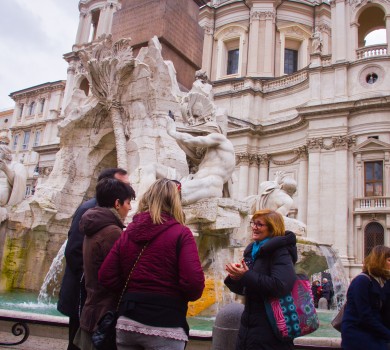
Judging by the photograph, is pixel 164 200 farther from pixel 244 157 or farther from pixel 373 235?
pixel 244 157

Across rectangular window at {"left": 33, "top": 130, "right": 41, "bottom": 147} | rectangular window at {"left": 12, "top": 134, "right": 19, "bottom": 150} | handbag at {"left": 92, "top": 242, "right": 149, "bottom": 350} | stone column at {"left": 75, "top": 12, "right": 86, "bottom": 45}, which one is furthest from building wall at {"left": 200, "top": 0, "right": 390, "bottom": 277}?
rectangular window at {"left": 12, "top": 134, "right": 19, "bottom": 150}

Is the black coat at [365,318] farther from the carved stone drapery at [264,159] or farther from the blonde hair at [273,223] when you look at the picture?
the carved stone drapery at [264,159]

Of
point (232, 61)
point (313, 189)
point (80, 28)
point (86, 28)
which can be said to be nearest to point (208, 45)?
point (232, 61)

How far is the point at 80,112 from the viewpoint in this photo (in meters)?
8.20

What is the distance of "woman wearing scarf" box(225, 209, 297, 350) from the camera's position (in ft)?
7.83

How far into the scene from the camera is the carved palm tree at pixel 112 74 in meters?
7.71

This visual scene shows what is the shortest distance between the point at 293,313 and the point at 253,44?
32191 millimetres

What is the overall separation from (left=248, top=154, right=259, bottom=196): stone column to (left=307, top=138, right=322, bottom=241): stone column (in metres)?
4.25

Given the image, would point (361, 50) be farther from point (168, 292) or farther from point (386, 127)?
point (168, 292)

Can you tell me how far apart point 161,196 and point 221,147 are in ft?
14.6

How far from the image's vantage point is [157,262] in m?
Answer: 2.20

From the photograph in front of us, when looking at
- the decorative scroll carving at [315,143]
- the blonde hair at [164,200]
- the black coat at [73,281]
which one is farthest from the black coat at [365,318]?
the decorative scroll carving at [315,143]

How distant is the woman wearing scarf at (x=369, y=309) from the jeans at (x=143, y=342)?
1241 mm

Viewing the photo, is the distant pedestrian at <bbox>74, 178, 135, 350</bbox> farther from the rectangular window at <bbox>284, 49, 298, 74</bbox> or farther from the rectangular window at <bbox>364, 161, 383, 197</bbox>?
the rectangular window at <bbox>284, 49, 298, 74</bbox>
